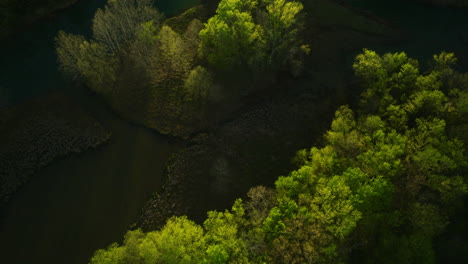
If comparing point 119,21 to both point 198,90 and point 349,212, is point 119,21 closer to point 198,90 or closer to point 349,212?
point 198,90

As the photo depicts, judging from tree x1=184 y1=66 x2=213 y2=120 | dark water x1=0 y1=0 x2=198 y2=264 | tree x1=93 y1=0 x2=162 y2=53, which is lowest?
dark water x1=0 y1=0 x2=198 y2=264

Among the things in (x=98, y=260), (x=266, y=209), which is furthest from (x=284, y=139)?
(x=98, y=260)

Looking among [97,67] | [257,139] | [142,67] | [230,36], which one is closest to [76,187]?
[97,67]

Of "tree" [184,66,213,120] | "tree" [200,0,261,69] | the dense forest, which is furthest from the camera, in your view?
"tree" [184,66,213,120]

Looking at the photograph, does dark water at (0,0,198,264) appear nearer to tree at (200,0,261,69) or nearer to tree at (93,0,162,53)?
tree at (93,0,162,53)

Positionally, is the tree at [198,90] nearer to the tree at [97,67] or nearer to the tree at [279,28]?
the tree at [279,28]

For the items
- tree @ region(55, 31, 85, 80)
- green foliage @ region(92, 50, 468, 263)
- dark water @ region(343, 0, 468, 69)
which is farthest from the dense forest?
dark water @ region(343, 0, 468, 69)
